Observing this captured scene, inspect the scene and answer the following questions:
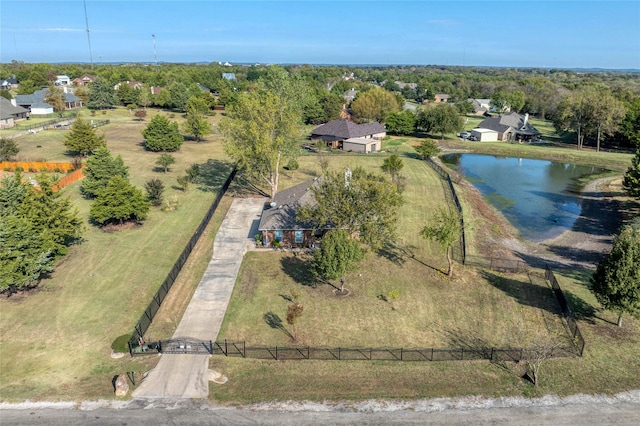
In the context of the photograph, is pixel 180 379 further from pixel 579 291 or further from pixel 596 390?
pixel 579 291

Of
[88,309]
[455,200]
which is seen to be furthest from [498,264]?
[88,309]

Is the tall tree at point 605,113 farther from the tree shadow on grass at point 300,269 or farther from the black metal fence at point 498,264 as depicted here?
the tree shadow on grass at point 300,269

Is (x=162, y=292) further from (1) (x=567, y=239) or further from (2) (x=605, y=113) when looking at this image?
(2) (x=605, y=113)

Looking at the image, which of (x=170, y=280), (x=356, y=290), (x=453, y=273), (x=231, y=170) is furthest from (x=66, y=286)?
(x=231, y=170)

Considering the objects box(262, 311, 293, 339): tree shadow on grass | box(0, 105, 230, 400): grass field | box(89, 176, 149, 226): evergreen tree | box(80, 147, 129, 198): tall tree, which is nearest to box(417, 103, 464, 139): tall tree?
box(0, 105, 230, 400): grass field

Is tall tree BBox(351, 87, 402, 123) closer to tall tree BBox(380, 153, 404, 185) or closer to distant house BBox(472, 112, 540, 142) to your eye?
distant house BBox(472, 112, 540, 142)
